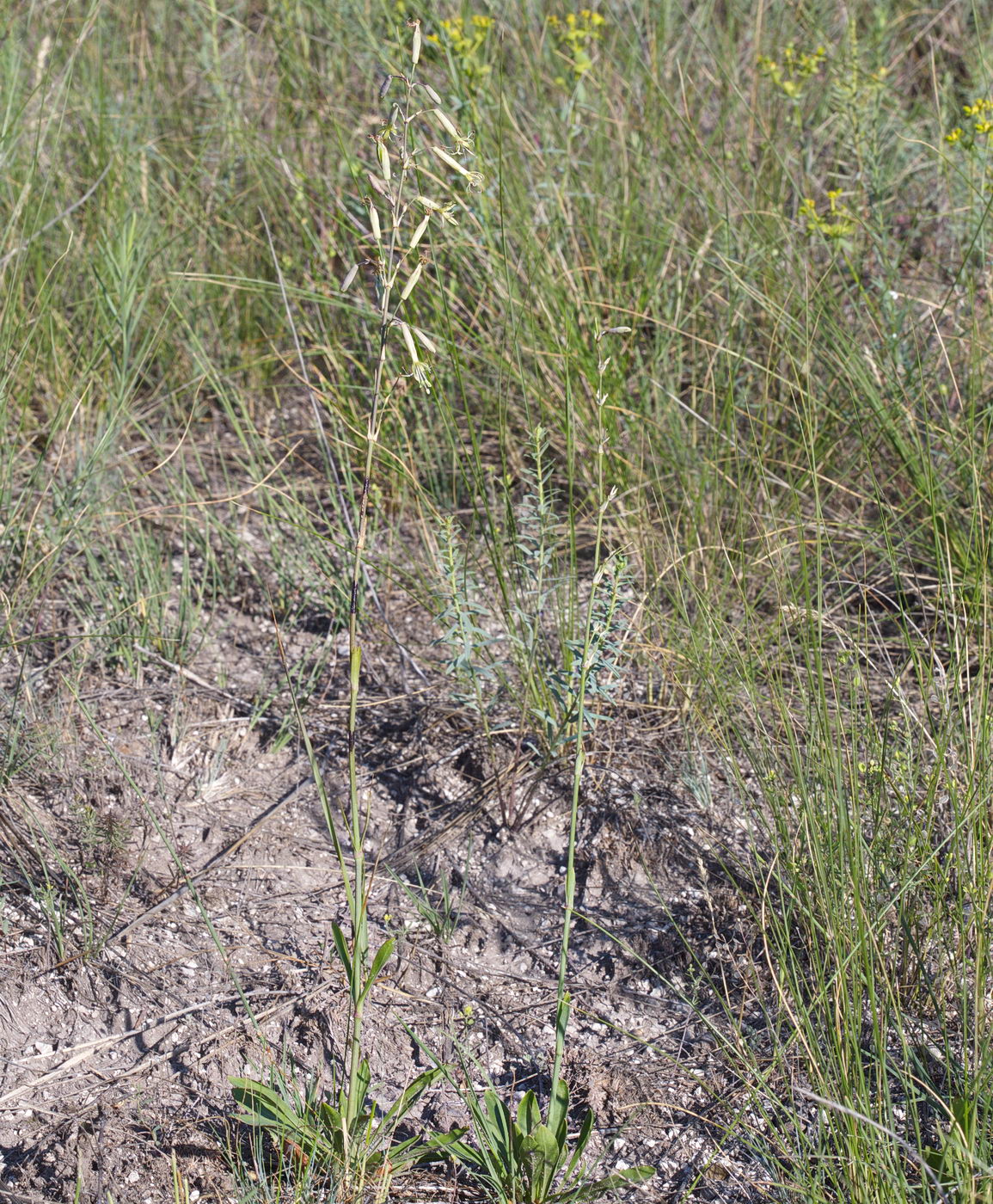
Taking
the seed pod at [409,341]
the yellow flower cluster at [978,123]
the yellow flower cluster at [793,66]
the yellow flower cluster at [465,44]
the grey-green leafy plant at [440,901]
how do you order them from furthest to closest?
the yellow flower cluster at [793,66] → the yellow flower cluster at [465,44] → the yellow flower cluster at [978,123] → the grey-green leafy plant at [440,901] → the seed pod at [409,341]

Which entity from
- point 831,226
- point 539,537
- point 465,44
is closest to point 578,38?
point 465,44

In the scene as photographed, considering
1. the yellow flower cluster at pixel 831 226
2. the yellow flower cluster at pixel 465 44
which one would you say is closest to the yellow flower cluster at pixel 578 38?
the yellow flower cluster at pixel 465 44

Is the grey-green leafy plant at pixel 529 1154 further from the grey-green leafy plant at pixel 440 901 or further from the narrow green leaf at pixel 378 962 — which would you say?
the grey-green leafy plant at pixel 440 901

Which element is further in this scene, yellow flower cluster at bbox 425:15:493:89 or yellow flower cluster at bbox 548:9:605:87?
yellow flower cluster at bbox 548:9:605:87

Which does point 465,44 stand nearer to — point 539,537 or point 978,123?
point 978,123

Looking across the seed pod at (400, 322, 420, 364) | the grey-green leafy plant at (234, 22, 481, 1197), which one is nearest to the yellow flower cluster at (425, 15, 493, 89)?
the grey-green leafy plant at (234, 22, 481, 1197)

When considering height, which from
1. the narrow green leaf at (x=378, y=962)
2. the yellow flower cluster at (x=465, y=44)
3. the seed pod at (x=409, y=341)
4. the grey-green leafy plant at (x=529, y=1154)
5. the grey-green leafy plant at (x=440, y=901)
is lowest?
the grey-green leafy plant at (x=440, y=901)

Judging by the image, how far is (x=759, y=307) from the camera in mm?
2590

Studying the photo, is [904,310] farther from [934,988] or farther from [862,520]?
[934,988]

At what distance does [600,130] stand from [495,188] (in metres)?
0.36

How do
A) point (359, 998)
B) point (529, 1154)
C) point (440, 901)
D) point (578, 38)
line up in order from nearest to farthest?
point (359, 998) < point (529, 1154) < point (440, 901) < point (578, 38)

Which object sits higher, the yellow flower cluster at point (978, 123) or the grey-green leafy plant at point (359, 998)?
the yellow flower cluster at point (978, 123)

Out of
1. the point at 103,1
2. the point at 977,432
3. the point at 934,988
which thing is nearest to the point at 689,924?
the point at 934,988

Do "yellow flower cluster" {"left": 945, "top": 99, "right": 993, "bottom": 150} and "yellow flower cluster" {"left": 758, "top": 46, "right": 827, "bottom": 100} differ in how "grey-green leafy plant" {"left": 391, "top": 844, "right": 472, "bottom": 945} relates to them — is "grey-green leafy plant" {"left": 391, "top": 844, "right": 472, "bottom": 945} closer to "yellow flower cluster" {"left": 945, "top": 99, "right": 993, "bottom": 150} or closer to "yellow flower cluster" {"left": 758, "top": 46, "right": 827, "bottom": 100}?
"yellow flower cluster" {"left": 945, "top": 99, "right": 993, "bottom": 150}
